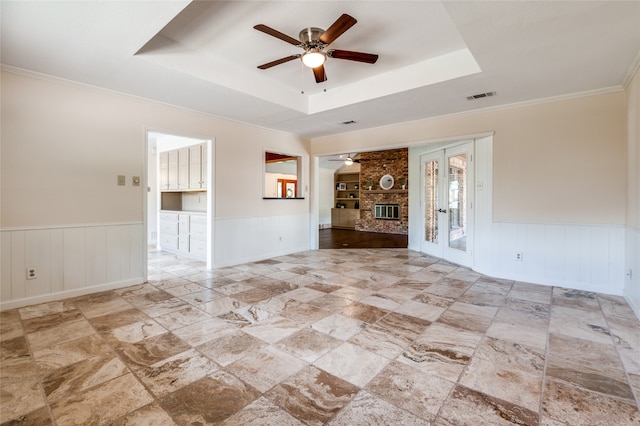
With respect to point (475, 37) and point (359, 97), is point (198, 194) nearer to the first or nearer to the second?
point (359, 97)

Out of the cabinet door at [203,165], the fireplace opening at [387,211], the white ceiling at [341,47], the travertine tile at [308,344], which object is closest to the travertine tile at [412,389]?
the travertine tile at [308,344]

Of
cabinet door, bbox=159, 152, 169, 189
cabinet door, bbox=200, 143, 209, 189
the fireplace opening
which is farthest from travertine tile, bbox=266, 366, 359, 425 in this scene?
the fireplace opening

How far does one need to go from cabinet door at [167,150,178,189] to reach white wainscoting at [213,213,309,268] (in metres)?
2.09

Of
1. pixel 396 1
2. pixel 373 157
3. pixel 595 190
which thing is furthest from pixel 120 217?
pixel 373 157

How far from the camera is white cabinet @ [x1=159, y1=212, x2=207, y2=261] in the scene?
18.2ft

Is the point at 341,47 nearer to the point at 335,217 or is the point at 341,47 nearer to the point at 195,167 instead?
the point at 195,167

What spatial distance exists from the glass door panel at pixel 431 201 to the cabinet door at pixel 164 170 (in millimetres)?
5734

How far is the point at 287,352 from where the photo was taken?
7.43 feet

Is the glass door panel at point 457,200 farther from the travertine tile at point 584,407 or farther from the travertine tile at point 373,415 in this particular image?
the travertine tile at point 373,415

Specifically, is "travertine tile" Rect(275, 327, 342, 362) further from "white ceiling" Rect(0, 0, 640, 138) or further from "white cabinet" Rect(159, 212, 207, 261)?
"white cabinet" Rect(159, 212, 207, 261)

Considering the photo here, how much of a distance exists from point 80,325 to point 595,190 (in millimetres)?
5959

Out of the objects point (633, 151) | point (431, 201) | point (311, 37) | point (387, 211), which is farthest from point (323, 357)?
point (387, 211)

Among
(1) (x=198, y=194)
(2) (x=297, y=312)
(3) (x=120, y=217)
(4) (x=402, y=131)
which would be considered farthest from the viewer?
(1) (x=198, y=194)

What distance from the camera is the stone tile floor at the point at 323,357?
1.64 metres
